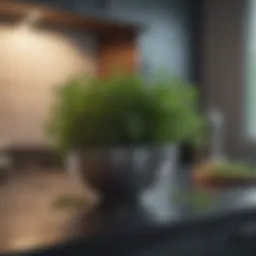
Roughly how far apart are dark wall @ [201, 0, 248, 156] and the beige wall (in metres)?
0.63

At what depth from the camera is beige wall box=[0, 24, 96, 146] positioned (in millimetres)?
2229

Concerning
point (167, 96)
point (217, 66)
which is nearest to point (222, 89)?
point (217, 66)

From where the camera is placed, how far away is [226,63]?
276 cm

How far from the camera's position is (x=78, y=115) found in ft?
3.93

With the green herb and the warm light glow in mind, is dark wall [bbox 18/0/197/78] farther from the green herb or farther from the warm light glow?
the green herb

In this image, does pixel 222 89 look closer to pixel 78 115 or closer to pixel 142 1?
pixel 142 1

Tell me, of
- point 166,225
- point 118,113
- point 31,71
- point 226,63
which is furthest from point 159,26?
point 166,225

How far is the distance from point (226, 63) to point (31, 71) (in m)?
0.95

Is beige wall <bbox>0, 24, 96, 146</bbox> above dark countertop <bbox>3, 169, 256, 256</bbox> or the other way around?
above

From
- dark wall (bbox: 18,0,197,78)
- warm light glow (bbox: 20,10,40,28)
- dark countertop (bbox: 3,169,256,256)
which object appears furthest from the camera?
dark wall (bbox: 18,0,197,78)

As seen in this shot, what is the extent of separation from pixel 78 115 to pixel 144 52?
1.36 metres

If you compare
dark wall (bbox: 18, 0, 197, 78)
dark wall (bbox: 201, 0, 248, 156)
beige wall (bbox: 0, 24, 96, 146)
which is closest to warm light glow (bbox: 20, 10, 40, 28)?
beige wall (bbox: 0, 24, 96, 146)

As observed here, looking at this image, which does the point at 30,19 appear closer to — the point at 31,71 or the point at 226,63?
the point at 31,71

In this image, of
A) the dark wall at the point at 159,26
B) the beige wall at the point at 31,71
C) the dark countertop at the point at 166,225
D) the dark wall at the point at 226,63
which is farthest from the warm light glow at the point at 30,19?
the dark countertop at the point at 166,225
